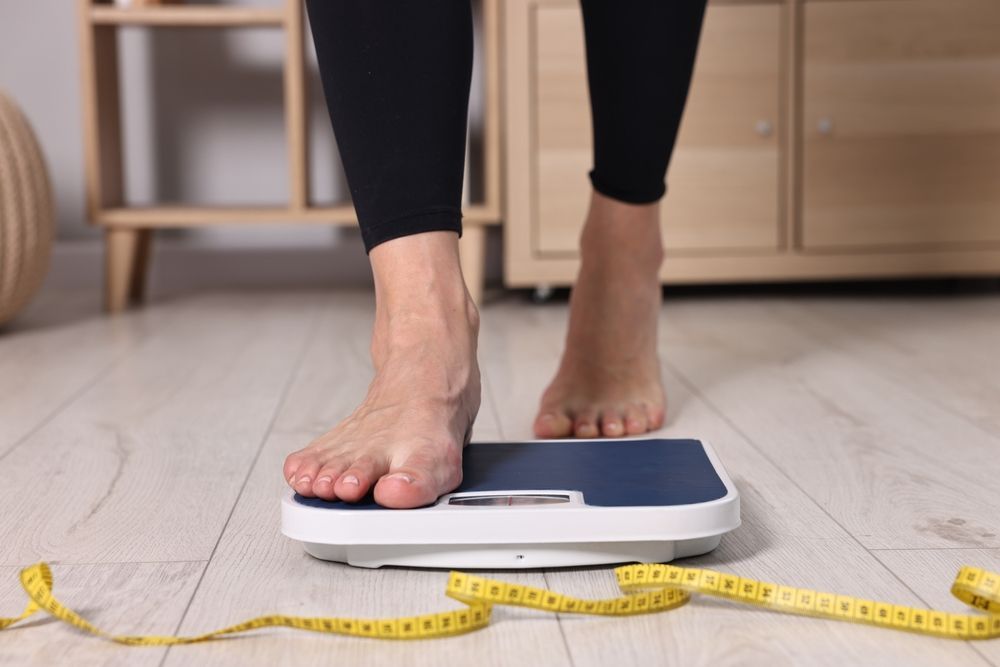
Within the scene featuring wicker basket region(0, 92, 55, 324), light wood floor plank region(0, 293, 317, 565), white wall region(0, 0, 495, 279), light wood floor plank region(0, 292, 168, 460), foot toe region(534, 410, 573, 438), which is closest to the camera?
light wood floor plank region(0, 293, 317, 565)

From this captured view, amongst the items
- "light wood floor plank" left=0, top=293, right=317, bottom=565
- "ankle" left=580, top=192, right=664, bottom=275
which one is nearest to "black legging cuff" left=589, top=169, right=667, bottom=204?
"ankle" left=580, top=192, right=664, bottom=275

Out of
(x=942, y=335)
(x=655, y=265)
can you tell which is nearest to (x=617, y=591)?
(x=655, y=265)

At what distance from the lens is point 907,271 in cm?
214

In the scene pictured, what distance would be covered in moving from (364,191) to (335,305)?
4.47 feet

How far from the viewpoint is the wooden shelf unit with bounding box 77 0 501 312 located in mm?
2053

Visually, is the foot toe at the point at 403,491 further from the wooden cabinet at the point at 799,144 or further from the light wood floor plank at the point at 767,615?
the wooden cabinet at the point at 799,144

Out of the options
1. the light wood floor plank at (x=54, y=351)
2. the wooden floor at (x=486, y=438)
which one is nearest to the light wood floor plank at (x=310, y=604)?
the wooden floor at (x=486, y=438)

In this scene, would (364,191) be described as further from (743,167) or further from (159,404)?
(743,167)

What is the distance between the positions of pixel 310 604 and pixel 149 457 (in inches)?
17.3

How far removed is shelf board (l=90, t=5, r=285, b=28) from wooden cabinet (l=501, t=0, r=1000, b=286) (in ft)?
1.42

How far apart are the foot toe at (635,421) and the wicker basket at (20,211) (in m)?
1.14

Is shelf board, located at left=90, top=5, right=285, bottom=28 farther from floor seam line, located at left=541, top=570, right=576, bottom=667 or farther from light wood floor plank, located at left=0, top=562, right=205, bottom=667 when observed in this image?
floor seam line, located at left=541, top=570, right=576, bottom=667

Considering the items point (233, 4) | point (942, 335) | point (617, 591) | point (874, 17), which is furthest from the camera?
point (233, 4)

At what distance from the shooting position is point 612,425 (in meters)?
1.11
